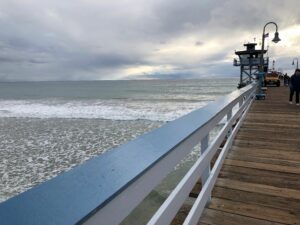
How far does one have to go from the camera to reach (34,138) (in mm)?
16328

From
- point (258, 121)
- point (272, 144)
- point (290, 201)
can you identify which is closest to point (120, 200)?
point (290, 201)

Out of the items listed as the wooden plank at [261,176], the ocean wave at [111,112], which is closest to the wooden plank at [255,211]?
the wooden plank at [261,176]

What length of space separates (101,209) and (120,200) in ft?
0.49

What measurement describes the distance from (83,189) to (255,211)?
2.74 metres

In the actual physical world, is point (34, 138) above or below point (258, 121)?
below

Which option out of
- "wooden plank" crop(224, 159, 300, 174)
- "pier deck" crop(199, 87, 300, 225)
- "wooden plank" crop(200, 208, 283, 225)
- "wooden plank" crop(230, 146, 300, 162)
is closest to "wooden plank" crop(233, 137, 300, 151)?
"pier deck" crop(199, 87, 300, 225)

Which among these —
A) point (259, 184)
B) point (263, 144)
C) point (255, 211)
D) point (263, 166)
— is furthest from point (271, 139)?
point (255, 211)

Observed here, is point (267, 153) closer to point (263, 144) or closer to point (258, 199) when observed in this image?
point (263, 144)

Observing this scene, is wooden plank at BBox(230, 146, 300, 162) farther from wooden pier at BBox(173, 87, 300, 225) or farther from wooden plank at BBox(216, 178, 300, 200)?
wooden plank at BBox(216, 178, 300, 200)

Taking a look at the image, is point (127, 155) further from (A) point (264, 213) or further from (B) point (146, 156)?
(A) point (264, 213)

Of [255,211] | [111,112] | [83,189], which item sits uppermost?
[83,189]

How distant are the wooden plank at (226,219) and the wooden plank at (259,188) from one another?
29.8 inches

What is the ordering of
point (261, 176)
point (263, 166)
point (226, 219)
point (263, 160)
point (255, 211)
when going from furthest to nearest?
point (263, 160) → point (263, 166) → point (261, 176) → point (255, 211) → point (226, 219)

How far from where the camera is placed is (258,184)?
399 centimetres
